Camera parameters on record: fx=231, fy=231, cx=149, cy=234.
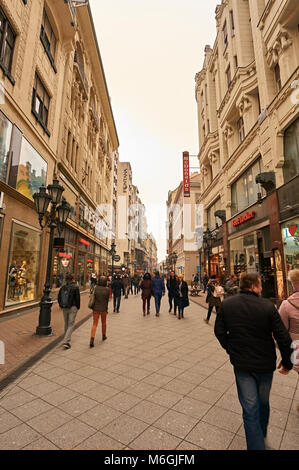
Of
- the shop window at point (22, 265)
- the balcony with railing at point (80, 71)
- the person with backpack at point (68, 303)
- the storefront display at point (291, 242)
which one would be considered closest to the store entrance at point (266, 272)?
the storefront display at point (291, 242)

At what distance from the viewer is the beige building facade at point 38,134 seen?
1005 centimetres

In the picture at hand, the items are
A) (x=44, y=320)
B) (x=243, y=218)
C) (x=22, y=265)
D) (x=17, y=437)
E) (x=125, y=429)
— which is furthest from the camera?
(x=243, y=218)

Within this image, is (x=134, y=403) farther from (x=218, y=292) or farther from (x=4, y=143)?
(x=4, y=143)

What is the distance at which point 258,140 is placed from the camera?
1398 cm

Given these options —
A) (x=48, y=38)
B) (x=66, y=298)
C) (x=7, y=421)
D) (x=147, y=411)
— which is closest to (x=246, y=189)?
(x=66, y=298)

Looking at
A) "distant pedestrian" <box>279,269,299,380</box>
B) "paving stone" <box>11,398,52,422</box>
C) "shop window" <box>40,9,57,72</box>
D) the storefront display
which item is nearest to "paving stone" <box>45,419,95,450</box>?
"paving stone" <box>11,398,52,422</box>

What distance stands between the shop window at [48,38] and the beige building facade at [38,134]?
2.0 inches

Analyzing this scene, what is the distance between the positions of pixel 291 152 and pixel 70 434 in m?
12.9

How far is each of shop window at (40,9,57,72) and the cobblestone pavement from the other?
55.0 ft

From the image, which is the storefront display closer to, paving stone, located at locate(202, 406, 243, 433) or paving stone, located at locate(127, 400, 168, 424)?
paving stone, located at locate(202, 406, 243, 433)

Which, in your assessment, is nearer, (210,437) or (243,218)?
(210,437)

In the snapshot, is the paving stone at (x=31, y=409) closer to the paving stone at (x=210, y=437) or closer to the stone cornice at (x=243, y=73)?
the paving stone at (x=210, y=437)
